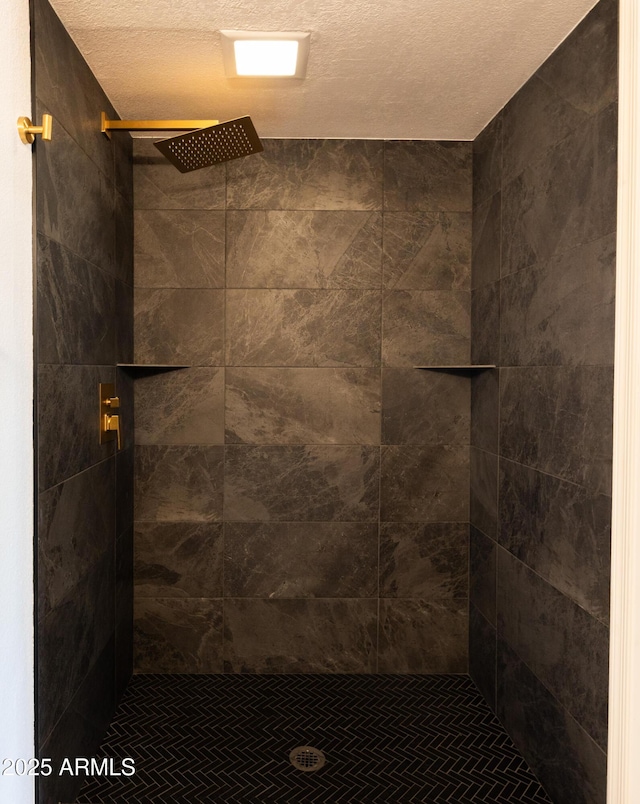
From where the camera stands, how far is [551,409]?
1.85 m

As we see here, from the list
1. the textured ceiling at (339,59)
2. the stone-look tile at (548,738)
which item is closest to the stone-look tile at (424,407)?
the stone-look tile at (548,738)

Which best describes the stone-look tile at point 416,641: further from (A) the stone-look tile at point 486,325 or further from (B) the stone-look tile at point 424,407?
(A) the stone-look tile at point 486,325

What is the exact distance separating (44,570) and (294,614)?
4.31ft

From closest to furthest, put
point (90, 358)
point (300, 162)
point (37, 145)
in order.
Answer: point (37, 145), point (90, 358), point (300, 162)

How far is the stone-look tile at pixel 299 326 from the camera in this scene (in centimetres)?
261

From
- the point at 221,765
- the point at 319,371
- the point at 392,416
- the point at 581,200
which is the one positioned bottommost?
the point at 221,765

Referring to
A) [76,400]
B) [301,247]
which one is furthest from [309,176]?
[76,400]

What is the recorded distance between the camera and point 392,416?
264 centimetres

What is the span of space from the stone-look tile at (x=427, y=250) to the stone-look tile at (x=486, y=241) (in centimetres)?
5

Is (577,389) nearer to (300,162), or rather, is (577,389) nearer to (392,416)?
(392,416)

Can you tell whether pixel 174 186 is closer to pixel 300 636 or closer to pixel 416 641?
pixel 300 636

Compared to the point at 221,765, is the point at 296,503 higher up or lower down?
higher up

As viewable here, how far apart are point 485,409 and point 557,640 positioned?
0.95 meters

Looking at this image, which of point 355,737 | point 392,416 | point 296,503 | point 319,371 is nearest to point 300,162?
point 319,371
